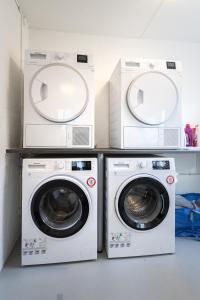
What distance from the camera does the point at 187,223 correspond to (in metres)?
2.17

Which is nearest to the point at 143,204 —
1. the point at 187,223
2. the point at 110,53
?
the point at 187,223

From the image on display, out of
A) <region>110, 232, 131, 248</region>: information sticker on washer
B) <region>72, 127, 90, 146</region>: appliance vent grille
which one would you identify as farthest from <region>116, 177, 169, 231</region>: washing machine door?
<region>72, 127, 90, 146</region>: appliance vent grille

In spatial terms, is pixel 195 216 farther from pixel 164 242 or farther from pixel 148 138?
pixel 148 138

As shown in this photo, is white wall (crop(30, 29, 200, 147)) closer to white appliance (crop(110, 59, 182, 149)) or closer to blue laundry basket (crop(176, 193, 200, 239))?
white appliance (crop(110, 59, 182, 149))

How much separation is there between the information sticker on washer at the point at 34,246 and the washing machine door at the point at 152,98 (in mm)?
1372

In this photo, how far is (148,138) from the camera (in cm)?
190

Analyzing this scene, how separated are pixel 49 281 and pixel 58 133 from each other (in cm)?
116

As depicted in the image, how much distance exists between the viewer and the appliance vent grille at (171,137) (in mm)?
1925

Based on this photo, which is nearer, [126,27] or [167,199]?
[167,199]

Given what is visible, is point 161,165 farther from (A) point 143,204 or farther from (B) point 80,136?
(B) point 80,136

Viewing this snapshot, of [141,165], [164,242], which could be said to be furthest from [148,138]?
[164,242]

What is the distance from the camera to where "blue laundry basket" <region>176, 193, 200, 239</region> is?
Answer: 6.98ft

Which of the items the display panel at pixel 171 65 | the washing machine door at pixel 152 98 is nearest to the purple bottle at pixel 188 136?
the washing machine door at pixel 152 98

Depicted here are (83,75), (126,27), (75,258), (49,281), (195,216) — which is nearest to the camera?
(49,281)
